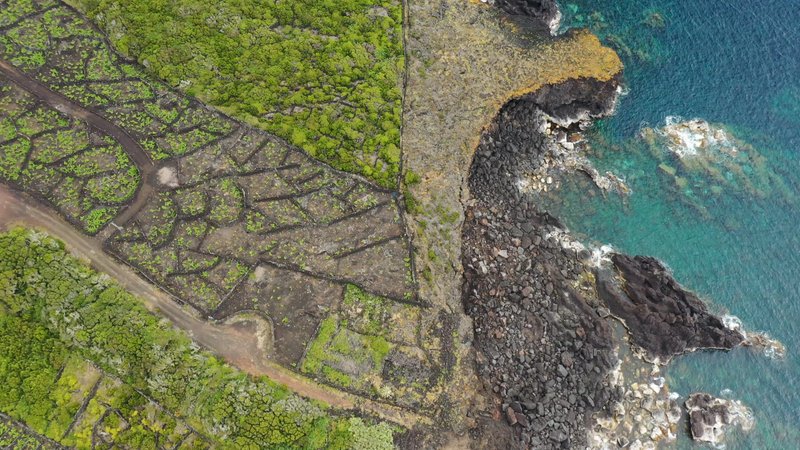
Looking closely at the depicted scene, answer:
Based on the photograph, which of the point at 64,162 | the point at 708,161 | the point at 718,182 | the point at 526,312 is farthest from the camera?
the point at 708,161

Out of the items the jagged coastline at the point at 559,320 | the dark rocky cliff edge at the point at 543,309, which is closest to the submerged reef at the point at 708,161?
the jagged coastline at the point at 559,320

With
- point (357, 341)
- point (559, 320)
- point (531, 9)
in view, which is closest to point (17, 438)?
point (357, 341)

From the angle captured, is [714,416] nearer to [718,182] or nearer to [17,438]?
[718,182]

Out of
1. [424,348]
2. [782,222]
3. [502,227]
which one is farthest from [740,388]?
[424,348]

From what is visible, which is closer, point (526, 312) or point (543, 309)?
point (526, 312)

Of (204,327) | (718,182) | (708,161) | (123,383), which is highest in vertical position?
(708,161)

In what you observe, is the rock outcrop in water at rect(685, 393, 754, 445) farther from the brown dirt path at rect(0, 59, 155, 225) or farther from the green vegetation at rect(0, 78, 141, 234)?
the green vegetation at rect(0, 78, 141, 234)

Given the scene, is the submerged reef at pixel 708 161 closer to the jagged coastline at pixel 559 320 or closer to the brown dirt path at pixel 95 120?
the jagged coastline at pixel 559 320
